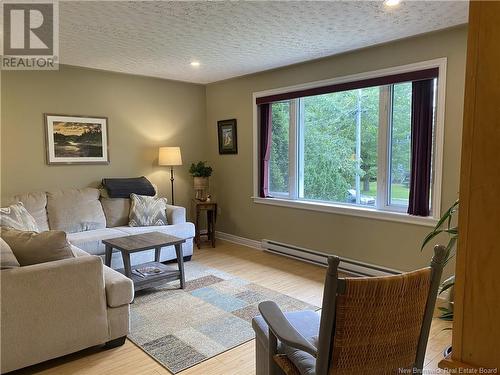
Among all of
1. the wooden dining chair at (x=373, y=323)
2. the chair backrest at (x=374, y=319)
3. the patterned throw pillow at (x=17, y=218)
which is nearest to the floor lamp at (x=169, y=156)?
the patterned throw pillow at (x=17, y=218)

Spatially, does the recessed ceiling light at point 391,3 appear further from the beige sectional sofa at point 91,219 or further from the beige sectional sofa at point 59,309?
the beige sectional sofa at point 91,219

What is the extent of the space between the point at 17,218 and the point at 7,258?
5.13 feet

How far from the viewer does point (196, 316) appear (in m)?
2.98

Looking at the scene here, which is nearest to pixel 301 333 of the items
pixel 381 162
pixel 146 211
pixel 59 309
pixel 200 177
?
pixel 59 309

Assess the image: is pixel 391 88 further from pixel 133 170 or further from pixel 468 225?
pixel 133 170

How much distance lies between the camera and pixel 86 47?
3.60 m

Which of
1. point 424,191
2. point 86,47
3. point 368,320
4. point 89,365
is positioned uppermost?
point 86,47

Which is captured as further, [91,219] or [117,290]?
[91,219]

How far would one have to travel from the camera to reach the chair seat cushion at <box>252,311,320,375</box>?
1461mm

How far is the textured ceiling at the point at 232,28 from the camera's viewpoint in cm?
263

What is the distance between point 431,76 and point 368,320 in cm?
274

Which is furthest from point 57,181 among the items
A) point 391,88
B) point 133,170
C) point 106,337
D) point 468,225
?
point 468,225

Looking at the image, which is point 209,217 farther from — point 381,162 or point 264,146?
point 381,162

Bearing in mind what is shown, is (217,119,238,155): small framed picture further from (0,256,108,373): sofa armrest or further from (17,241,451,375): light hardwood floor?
(0,256,108,373): sofa armrest
